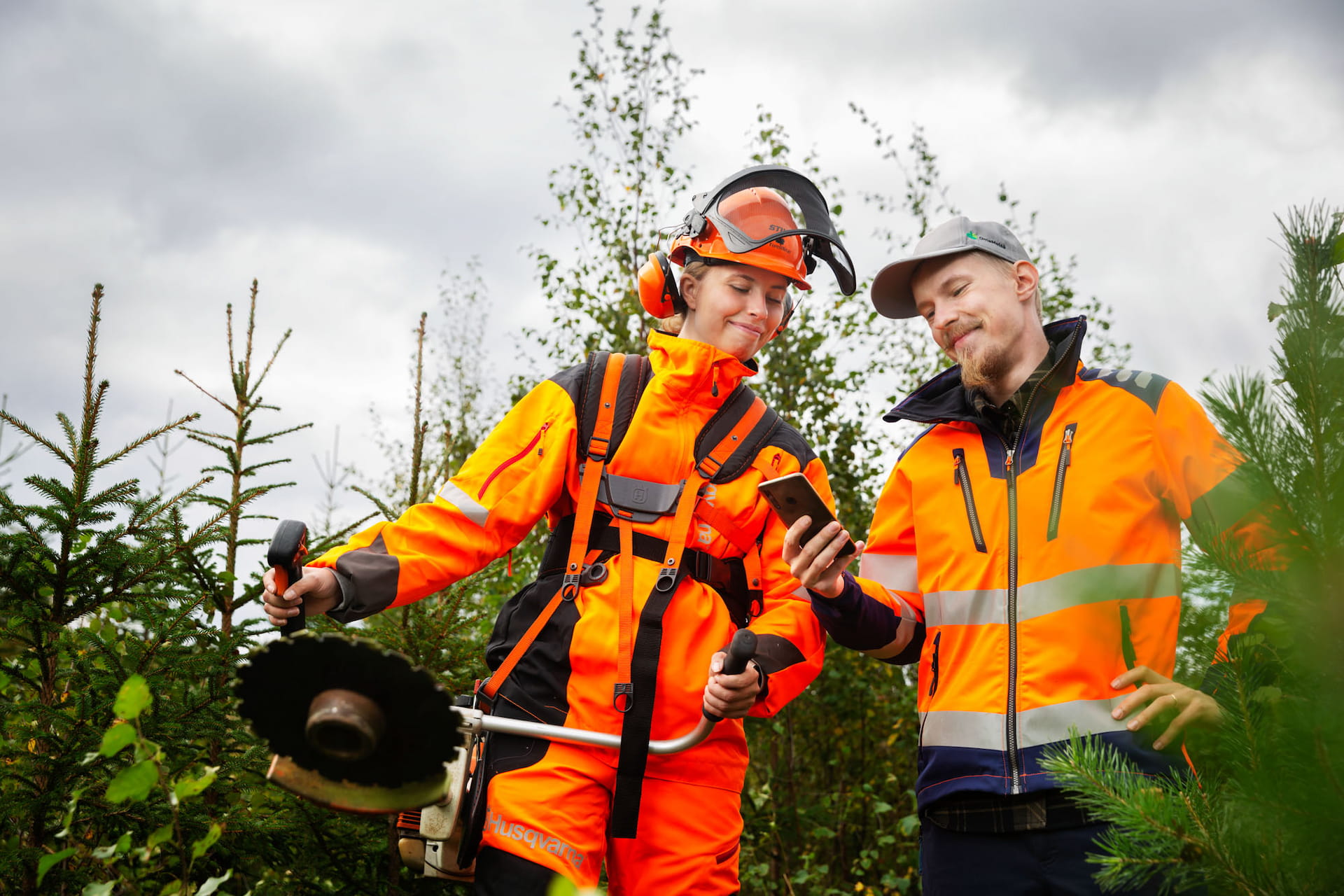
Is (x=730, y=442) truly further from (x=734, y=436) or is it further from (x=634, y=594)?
(x=634, y=594)

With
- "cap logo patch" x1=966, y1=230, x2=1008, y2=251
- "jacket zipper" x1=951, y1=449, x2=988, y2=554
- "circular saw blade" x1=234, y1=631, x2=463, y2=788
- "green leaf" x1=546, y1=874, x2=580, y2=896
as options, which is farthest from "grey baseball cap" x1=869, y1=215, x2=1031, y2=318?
"green leaf" x1=546, y1=874, x2=580, y2=896

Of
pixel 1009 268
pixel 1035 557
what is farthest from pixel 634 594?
pixel 1009 268

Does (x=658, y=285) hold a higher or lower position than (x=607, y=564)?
higher

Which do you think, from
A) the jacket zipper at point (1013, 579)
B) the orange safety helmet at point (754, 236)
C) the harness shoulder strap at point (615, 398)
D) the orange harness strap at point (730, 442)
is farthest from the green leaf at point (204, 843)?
the orange safety helmet at point (754, 236)

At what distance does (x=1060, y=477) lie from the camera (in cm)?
268

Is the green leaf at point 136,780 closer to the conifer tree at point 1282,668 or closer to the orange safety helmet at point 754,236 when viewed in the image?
the conifer tree at point 1282,668

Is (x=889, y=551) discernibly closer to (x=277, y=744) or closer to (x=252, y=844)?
(x=277, y=744)

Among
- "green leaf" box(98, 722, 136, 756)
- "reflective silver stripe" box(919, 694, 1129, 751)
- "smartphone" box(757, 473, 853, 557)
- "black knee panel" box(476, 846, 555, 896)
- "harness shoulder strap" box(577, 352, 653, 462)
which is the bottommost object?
"black knee panel" box(476, 846, 555, 896)

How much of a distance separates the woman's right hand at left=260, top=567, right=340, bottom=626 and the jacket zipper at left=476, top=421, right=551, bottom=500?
55cm

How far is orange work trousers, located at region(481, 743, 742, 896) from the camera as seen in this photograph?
2.65 metres

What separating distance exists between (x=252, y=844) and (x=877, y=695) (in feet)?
14.9

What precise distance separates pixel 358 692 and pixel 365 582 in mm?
727

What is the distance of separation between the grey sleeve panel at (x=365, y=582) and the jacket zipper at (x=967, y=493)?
5.42ft

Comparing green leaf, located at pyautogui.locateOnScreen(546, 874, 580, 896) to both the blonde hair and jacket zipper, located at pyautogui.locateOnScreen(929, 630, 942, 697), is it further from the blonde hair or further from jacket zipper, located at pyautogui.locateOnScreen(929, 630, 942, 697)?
the blonde hair
